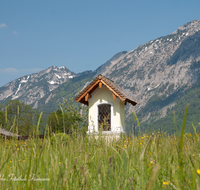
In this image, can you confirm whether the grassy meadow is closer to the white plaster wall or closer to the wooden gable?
the wooden gable

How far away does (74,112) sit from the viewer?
29.7 meters

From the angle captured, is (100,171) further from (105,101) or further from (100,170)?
(105,101)

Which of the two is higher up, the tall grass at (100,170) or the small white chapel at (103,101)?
the small white chapel at (103,101)

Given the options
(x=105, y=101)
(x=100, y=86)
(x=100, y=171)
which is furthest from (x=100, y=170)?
(x=105, y=101)

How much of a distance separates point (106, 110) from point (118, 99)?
1.32 meters

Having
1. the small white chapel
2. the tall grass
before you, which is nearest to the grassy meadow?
the tall grass

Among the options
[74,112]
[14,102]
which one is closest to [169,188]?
[74,112]

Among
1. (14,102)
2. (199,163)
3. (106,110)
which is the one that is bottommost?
(199,163)

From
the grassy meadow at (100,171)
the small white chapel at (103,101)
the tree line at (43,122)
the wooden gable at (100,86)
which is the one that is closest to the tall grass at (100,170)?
the grassy meadow at (100,171)

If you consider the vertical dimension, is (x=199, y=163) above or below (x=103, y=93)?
below

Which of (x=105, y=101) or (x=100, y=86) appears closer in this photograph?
(x=100, y=86)

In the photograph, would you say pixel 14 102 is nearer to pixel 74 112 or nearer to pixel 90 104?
pixel 74 112

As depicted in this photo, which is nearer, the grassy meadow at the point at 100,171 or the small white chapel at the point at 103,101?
the grassy meadow at the point at 100,171

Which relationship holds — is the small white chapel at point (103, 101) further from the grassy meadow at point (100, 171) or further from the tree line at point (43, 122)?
the grassy meadow at point (100, 171)
